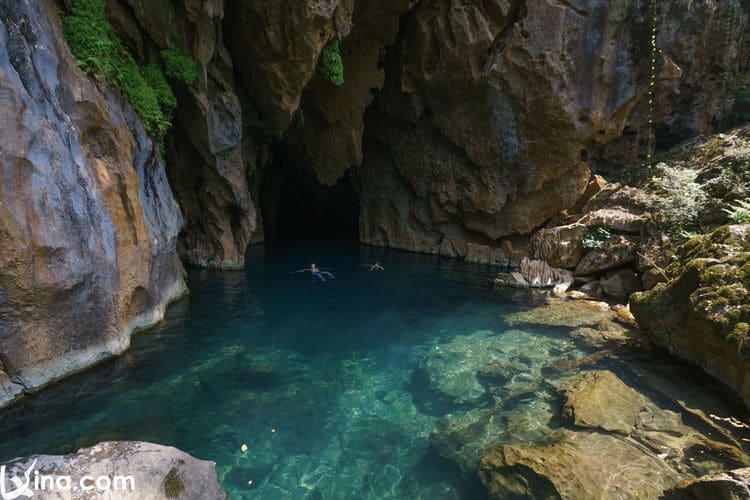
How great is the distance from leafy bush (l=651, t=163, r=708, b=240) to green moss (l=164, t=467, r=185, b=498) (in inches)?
485

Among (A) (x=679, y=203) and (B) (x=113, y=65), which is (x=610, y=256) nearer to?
(A) (x=679, y=203)

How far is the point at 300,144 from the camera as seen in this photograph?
63.4 feet

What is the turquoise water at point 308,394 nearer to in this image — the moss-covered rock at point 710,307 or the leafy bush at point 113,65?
the moss-covered rock at point 710,307

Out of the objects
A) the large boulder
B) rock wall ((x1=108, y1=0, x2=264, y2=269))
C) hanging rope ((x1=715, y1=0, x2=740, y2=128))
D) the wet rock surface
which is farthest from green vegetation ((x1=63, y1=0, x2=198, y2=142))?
hanging rope ((x1=715, y1=0, x2=740, y2=128))

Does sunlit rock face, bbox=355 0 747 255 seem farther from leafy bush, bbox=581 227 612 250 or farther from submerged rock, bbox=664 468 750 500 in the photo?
submerged rock, bbox=664 468 750 500

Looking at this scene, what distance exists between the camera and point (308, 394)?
20.1 feet

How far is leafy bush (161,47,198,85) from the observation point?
9.75 meters

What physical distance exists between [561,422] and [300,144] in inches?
676

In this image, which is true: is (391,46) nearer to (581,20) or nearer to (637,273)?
(581,20)

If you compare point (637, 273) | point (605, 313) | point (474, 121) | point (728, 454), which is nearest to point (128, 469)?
point (728, 454)

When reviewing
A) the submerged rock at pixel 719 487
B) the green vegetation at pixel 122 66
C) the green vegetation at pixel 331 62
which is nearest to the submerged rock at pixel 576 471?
the submerged rock at pixel 719 487

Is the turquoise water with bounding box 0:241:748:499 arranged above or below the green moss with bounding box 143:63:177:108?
below

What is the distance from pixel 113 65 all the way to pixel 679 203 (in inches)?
571

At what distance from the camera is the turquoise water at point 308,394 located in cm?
456
